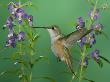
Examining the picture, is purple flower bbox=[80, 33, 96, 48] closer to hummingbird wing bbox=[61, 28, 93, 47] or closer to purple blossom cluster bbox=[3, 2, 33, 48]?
hummingbird wing bbox=[61, 28, 93, 47]

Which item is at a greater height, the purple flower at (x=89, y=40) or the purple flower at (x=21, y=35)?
the purple flower at (x=21, y=35)

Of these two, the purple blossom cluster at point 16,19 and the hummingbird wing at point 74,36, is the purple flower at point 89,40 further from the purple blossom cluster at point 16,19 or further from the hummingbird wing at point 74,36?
the purple blossom cluster at point 16,19

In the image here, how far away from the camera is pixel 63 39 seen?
1.82 metres

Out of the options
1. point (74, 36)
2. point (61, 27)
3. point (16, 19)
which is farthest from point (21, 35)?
point (61, 27)

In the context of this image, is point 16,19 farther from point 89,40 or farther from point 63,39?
point 89,40

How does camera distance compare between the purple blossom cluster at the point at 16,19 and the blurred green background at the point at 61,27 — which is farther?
the blurred green background at the point at 61,27

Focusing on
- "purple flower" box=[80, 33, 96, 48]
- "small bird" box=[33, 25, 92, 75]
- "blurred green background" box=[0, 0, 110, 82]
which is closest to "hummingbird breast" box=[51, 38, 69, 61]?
"small bird" box=[33, 25, 92, 75]

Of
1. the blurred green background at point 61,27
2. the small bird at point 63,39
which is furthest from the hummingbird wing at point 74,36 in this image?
the blurred green background at point 61,27

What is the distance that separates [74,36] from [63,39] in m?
0.11

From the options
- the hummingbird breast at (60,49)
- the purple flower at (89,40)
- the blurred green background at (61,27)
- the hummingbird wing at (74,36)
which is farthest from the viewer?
the blurred green background at (61,27)

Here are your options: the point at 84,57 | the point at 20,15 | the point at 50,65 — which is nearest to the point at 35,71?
the point at 50,65

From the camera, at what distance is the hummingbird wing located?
1700mm

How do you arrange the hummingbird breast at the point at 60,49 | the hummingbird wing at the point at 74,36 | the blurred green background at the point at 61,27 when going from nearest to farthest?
the hummingbird wing at the point at 74,36, the hummingbird breast at the point at 60,49, the blurred green background at the point at 61,27

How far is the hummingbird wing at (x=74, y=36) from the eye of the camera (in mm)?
1700
